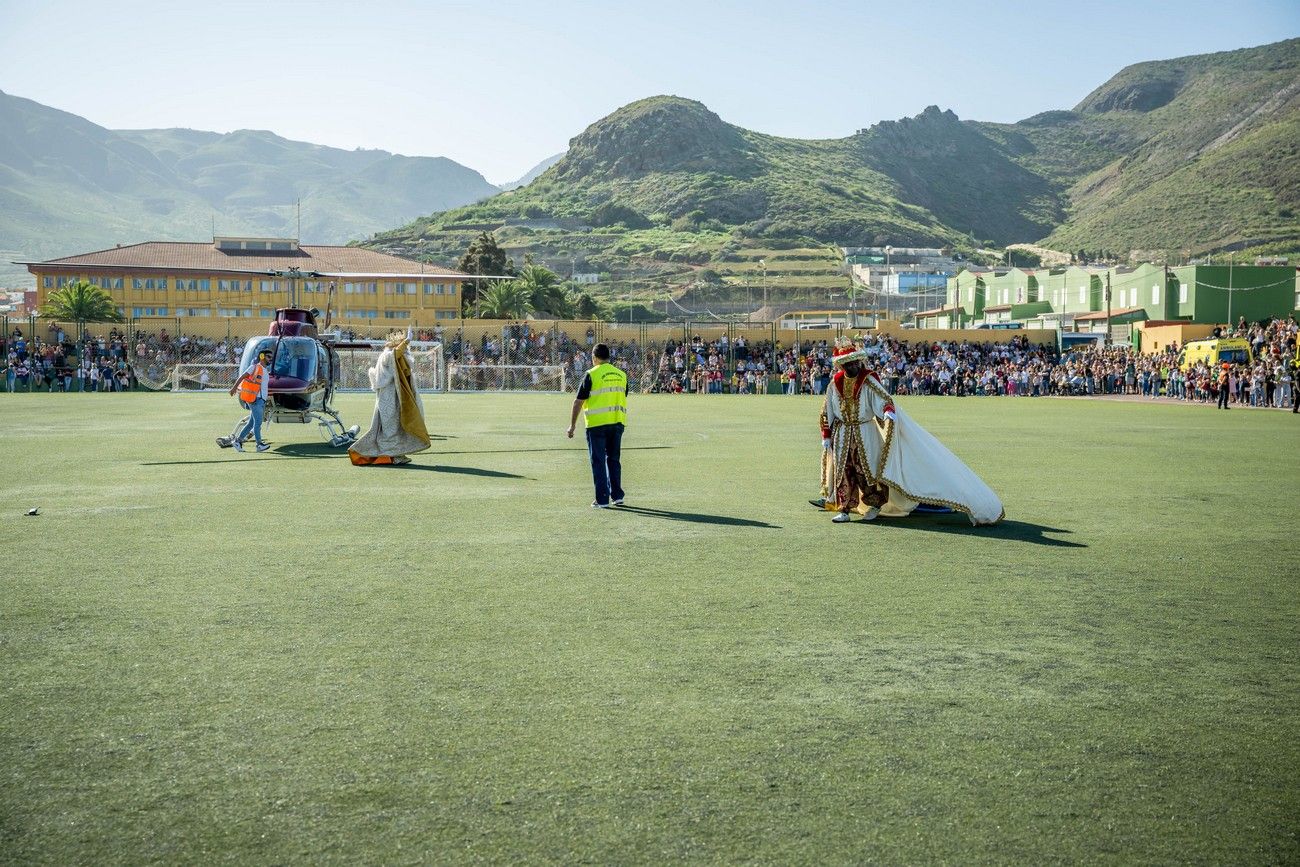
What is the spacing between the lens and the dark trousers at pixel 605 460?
41.3 ft

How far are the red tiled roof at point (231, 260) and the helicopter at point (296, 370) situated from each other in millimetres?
68075

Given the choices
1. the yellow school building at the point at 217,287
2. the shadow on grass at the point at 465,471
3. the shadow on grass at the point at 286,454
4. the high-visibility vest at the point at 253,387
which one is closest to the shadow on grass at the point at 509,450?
the shadow on grass at the point at 286,454

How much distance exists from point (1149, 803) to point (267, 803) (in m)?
3.28

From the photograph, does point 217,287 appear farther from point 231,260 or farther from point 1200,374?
point 1200,374

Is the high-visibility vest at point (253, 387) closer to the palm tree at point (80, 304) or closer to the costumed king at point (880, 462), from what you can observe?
the costumed king at point (880, 462)

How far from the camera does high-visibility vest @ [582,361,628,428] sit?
12.6 metres

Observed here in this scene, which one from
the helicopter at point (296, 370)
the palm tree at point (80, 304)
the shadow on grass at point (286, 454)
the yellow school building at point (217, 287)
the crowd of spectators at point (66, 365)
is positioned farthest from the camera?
the yellow school building at point (217, 287)

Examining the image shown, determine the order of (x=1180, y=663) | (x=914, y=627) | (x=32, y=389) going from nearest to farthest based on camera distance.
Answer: (x=1180, y=663) → (x=914, y=627) → (x=32, y=389)

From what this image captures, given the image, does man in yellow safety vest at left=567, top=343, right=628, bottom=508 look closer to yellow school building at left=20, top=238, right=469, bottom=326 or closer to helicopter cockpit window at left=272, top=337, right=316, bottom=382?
helicopter cockpit window at left=272, top=337, right=316, bottom=382

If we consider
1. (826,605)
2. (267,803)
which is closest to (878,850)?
(267,803)

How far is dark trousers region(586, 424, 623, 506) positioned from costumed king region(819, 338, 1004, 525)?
2.41 metres

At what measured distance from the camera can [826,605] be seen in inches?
301

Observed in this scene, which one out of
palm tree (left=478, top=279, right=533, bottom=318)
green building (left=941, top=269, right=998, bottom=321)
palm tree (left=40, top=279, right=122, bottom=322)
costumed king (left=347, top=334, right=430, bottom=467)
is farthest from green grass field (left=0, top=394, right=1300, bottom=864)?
green building (left=941, top=269, right=998, bottom=321)

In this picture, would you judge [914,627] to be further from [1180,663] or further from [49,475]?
[49,475]
